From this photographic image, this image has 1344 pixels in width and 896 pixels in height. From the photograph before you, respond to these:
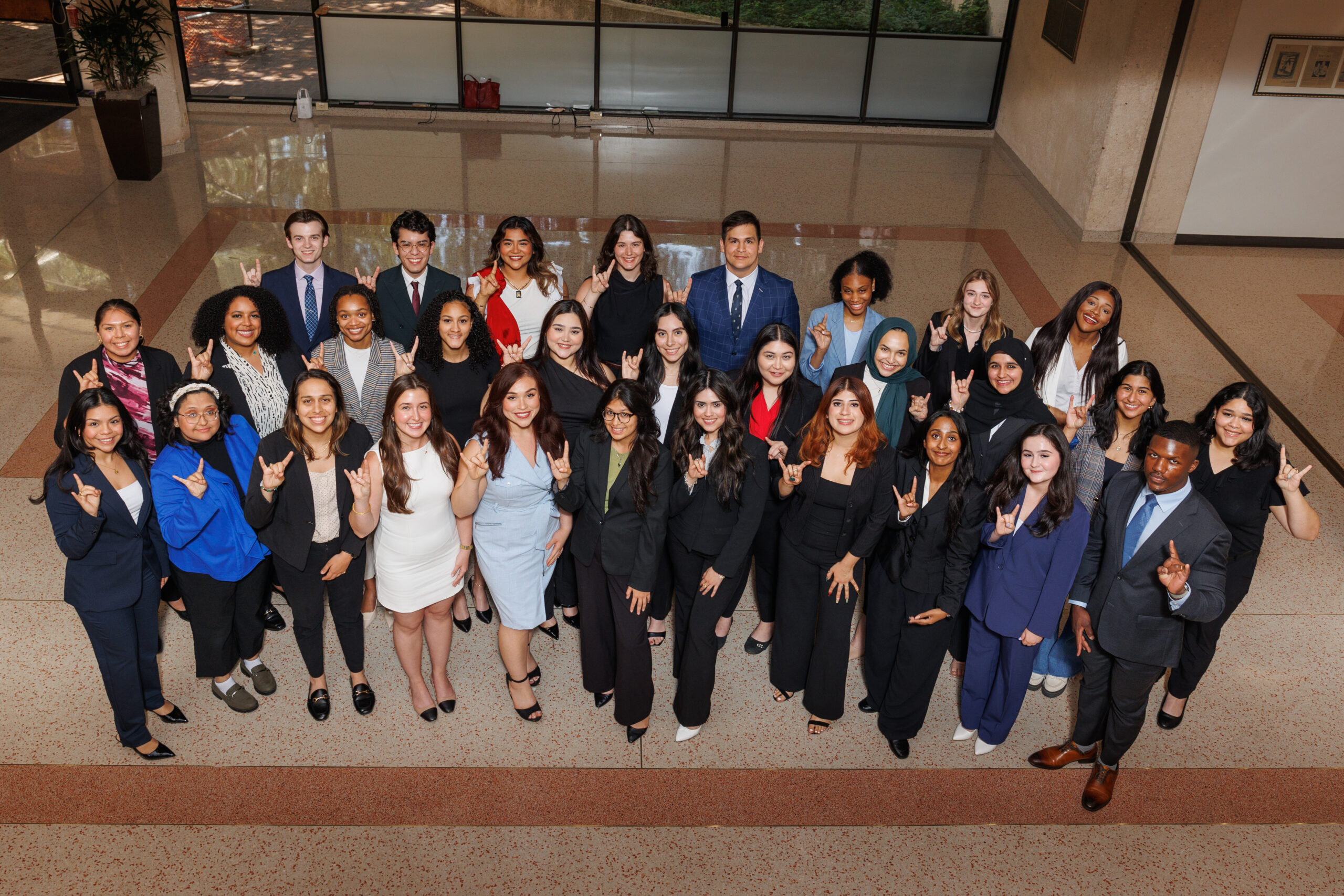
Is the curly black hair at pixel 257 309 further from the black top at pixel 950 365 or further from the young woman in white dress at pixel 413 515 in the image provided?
the black top at pixel 950 365

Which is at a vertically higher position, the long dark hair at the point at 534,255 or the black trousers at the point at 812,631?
the long dark hair at the point at 534,255

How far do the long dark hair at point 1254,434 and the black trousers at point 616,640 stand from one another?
241cm

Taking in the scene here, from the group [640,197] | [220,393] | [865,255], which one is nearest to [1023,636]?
[865,255]

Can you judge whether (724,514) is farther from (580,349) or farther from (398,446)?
(398,446)

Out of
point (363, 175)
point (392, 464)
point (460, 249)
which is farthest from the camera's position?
point (363, 175)

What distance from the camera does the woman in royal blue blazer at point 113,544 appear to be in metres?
3.61

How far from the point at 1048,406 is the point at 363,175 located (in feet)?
26.5

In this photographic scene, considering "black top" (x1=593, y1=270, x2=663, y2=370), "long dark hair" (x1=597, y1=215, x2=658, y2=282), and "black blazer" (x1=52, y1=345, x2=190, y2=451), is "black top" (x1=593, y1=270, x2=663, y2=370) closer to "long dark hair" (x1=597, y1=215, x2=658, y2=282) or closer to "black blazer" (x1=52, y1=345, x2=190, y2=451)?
"long dark hair" (x1=597, y1=215, x2=658, y2=282)

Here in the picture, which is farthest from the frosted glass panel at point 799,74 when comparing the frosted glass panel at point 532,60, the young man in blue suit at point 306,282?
the young man in blue suit at point 306,282

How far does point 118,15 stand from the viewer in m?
9.74

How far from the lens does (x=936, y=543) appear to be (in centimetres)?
394

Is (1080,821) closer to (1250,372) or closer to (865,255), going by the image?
(865,255)

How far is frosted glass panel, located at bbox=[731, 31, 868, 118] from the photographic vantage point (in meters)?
12.3

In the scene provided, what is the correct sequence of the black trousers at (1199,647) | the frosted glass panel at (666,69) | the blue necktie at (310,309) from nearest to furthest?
the black trousers at (1199,647), the blue necktie at (310,309), the frosted glass panel at (666,69)
